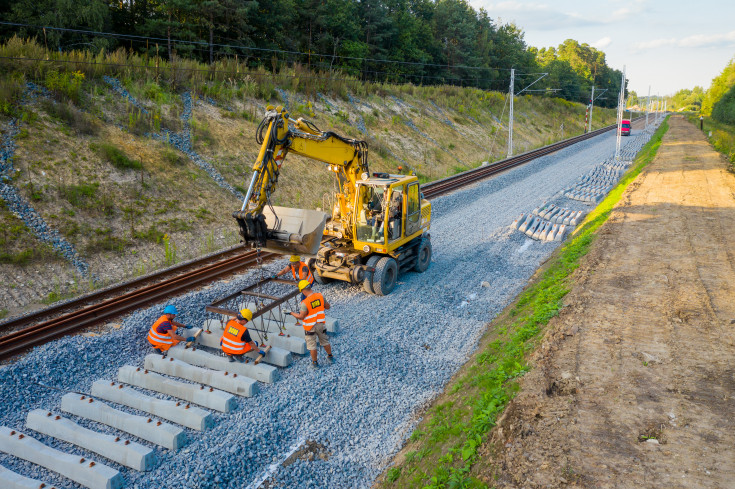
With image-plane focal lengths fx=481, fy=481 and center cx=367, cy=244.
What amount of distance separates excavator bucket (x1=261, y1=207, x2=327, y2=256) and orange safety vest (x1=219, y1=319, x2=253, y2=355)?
183 cm

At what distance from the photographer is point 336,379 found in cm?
864

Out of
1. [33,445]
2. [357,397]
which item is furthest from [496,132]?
[33,445]

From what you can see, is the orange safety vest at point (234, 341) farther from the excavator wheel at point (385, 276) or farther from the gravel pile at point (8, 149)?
the gravel pile at point (8, 149)

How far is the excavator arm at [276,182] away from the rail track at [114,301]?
3.71 m

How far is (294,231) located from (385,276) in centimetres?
312

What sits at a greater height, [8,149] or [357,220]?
[8,149]

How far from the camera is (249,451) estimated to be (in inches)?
266

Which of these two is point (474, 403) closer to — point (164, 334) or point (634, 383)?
point (634, 383)

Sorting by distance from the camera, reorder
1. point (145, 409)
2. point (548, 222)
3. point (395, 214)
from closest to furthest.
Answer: point (145, 409) → point (395, 214) → point (548, 222)

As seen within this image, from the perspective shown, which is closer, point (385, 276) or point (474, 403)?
point (474, 403)

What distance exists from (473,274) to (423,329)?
4.08 m

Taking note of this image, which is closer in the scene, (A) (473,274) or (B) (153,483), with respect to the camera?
(B) (153,483)

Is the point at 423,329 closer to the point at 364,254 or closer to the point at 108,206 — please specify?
the point at 364,254

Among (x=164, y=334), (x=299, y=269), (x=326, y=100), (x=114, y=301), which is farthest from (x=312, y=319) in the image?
(x=326, y=100)
